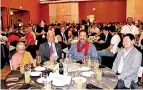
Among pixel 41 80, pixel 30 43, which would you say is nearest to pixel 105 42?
pixel 30 43

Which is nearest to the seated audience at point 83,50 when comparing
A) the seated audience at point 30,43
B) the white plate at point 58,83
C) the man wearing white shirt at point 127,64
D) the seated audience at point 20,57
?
the man wearing white shirt at point 127,64

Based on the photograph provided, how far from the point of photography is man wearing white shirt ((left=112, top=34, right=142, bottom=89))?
3.04 meters

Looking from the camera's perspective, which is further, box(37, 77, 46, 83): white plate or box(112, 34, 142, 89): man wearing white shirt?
box(112, 34, 142, 89): man wearing white shirt

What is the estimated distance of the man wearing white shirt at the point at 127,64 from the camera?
304 centimetres

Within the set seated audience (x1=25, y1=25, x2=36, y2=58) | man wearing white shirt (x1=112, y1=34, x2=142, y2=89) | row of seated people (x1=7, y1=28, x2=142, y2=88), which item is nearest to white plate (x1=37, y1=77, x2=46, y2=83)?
row of seated people (x1=7, y1=28, x2=142, y2=88)

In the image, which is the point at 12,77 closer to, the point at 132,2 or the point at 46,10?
the point at 132,2

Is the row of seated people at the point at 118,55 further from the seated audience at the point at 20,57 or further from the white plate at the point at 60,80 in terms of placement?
the white plate at the point at 60,80

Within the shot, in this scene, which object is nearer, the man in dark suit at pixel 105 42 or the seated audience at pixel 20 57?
the seated audience at pixel 20 57

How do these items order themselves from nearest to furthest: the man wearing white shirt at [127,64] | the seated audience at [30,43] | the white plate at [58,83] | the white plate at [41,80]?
the white plate at [58,83]
the white plate at [41,80]
the man wearing white shirt at [127,64]
the seated audience at [30,43]

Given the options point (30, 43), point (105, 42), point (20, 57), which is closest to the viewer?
point (20, 57)

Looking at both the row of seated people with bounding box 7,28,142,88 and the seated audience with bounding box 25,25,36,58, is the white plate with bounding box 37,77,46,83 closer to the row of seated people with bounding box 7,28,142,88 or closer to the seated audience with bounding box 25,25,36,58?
the row of seated people with bounding box 7,28,142,88

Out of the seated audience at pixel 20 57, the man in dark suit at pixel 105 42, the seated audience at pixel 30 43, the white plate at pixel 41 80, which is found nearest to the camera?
the white plate at pixel 41 80

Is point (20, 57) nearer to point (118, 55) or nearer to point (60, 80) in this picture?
point (60, 80)

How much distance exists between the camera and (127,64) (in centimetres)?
318
